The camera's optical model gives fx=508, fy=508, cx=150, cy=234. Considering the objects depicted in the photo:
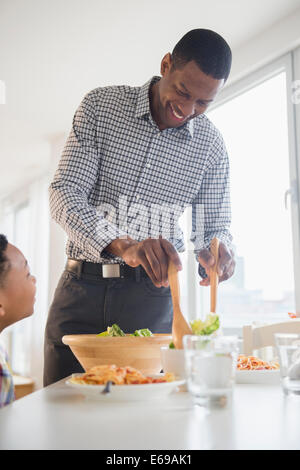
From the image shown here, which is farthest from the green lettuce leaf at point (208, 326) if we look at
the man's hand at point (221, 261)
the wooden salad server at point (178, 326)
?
the man's hand at point (221, 261)

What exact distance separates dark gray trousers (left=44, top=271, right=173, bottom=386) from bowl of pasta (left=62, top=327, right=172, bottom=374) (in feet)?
1.45

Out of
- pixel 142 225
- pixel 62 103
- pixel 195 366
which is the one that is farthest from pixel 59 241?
pixel 195 366

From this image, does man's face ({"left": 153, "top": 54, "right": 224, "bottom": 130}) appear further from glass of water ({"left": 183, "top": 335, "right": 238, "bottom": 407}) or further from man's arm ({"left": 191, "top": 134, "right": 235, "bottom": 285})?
glass of water ({"left": 183, "top": 335, "right": 238, "bottom": 407})

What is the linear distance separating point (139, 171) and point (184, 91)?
11.5 inches

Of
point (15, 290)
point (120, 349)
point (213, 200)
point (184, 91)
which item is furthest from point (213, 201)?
point (120, 349)

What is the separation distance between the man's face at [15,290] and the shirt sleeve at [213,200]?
0.55 m

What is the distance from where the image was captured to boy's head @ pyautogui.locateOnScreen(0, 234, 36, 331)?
1.50 m

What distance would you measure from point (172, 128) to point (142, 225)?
0.32m

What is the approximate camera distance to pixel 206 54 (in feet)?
4.52

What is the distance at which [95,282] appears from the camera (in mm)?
1460

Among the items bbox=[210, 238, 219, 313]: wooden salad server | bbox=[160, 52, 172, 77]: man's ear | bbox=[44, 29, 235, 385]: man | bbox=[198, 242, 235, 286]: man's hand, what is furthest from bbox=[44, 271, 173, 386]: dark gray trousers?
bbox=[160, 52, 172, 77]: man's ear

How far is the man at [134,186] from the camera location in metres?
1.39

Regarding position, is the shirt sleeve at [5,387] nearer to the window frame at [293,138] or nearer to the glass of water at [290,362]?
the glass of water at [290,362]

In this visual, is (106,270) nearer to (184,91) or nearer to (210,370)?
(184,91)
